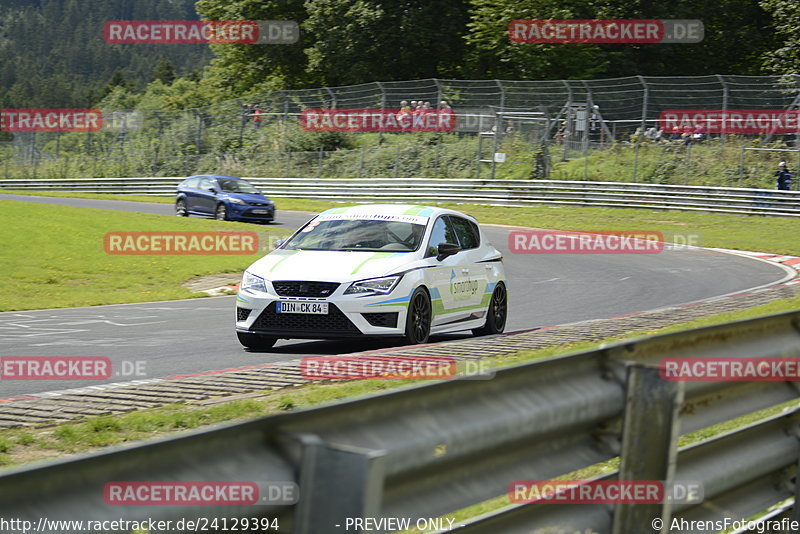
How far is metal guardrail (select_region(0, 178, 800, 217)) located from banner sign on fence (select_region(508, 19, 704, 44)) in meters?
14.5

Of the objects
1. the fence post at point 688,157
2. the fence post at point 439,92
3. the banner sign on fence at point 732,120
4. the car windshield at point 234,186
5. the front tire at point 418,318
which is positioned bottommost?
the front tire at point 418,318

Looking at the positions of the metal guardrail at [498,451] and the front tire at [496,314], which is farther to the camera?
the front tire at [496,314]

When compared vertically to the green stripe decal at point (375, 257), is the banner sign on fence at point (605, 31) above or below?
above

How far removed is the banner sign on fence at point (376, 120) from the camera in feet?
136

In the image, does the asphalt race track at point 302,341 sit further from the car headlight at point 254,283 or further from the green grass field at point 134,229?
the green grass field at point 134,229

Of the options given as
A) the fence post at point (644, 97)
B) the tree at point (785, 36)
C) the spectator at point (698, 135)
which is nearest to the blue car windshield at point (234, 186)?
the fence post at point (644, 97)

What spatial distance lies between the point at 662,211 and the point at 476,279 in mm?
23989

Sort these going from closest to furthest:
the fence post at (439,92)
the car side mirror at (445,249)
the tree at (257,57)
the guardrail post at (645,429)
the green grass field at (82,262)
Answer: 1. the guardrail post at (645,429)
2. the car side mirror at (445,249)
3. the green grass field at (82,262)
4. the fence post at (439,92)
5. the tree at (257,57)

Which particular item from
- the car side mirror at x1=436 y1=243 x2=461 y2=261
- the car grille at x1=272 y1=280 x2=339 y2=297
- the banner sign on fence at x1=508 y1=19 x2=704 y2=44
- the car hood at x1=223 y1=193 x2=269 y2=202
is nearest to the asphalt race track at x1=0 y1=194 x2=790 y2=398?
the car grille at x1=272 y1=280 x2=339 y2=297

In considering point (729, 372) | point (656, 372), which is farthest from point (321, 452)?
point (729, 372)

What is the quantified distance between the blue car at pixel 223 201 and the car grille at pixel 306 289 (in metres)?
20.6

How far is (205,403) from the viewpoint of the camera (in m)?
7.82

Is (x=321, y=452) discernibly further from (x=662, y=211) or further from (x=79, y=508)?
(x=662, y=211)

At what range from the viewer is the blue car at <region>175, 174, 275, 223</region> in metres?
31.6
